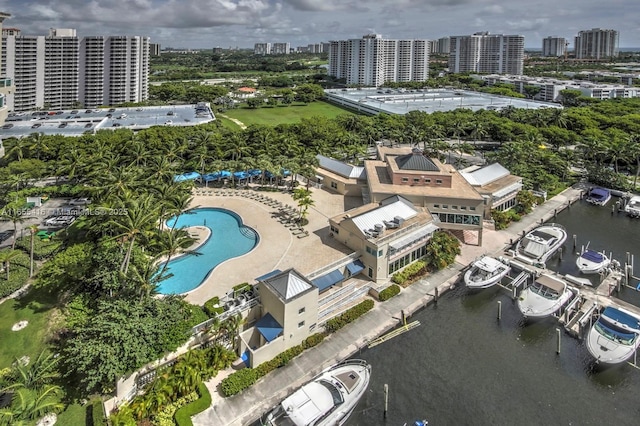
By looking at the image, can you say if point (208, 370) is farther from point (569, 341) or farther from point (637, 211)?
point (637, 211)

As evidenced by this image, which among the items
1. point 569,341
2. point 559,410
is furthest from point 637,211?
point 559,410

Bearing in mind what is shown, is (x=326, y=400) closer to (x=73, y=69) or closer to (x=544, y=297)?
(x=544, y=297)

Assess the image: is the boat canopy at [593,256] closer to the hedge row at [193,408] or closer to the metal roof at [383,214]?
the metal roof at [383,214]

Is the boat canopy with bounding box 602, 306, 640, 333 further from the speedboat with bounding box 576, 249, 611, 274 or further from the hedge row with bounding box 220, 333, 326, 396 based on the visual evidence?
the hedge row with bounding box 220, 333, 326, 396

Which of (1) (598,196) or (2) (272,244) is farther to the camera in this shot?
(1) (598,196)

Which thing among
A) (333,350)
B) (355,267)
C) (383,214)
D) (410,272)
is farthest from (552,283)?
(333,350)

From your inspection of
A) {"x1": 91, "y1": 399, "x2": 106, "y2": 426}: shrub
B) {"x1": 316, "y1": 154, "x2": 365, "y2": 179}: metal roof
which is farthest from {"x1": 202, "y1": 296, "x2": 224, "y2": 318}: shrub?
{"x1": 316, "y1": 154, "x2": 365, "y2": 179}: metal roof

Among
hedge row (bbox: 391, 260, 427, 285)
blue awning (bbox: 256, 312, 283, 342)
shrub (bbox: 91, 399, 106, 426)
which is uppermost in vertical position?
hedge row (bbox: 391, 260, 427, 285)
